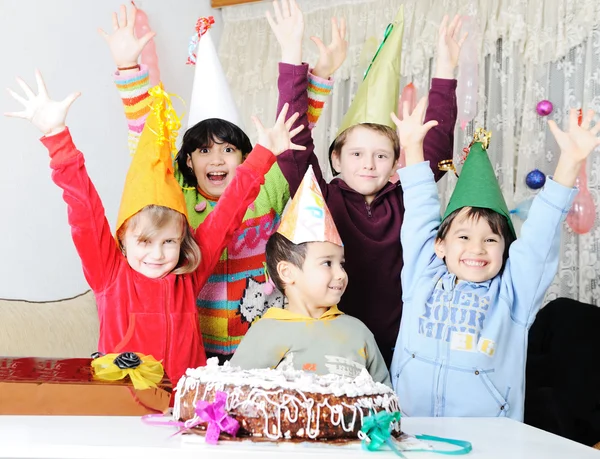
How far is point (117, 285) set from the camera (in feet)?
5.86

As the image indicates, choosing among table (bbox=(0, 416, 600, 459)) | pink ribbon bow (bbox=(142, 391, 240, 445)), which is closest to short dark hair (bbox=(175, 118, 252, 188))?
table (bbox=(0, 416, 600, 459))

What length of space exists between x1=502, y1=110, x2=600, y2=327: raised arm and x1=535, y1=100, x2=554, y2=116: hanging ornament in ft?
4.41

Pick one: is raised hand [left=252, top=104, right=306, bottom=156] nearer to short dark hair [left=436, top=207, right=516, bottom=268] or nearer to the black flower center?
short dark hair [left=436, top=207, right=516, bottom=268]

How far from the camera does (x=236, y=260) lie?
2.05 metres

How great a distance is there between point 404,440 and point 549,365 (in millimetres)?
1579

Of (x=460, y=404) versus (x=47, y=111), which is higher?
(x=47, y=111)

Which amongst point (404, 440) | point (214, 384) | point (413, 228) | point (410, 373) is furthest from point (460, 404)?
point (214, 384)

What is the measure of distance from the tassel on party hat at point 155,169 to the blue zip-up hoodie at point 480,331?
616mm

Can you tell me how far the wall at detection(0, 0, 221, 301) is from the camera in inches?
105

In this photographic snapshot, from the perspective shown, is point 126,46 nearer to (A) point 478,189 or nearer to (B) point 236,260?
(B) point 236,260

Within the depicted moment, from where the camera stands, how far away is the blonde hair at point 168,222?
70.4 inches

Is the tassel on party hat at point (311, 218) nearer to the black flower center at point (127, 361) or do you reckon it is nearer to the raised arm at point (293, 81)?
the raised arm at point (293, 81)

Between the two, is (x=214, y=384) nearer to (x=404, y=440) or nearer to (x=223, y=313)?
(x=404, y=440)

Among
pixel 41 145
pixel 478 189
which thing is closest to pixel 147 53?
pixel 41 145
